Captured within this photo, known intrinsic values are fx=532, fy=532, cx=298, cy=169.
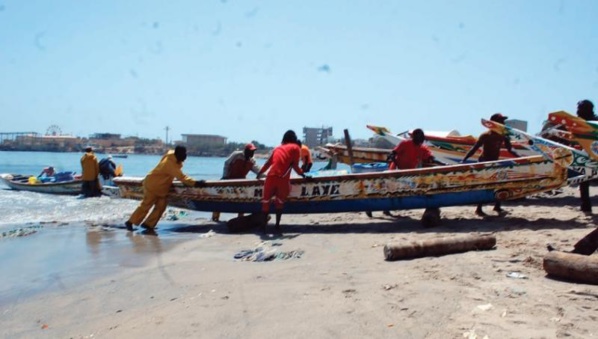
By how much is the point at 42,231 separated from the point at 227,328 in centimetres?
712

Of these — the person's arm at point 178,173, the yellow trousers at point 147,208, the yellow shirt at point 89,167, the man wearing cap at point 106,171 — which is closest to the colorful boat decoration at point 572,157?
the person's arm at point 178,173

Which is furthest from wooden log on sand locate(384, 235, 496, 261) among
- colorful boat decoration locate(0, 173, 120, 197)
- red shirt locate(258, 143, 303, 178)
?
colorful boat decoration locate(0, 173, 120, 197)

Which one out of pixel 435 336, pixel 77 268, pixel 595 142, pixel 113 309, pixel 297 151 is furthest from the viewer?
pixel 297 151

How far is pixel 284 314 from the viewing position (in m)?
3.69

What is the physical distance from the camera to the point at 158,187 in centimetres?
912

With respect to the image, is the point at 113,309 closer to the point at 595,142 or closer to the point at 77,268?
the point at 77,268

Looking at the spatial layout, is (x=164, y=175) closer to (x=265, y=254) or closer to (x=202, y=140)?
(x=265, y=254)

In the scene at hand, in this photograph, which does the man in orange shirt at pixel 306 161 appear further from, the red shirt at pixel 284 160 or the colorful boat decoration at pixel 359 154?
the colorful boat decoration at pixel 359 154

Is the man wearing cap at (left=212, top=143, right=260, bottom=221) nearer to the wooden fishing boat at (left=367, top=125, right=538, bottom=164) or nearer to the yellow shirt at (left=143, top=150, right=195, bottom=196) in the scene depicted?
the yellow shirt at (left=143, top=150, right=195, bottom=196)

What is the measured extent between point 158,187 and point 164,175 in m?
0.23

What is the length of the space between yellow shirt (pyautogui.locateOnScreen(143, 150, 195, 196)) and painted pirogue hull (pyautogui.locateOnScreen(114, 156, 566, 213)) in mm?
488

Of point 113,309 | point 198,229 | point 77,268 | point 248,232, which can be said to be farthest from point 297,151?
point 113,309

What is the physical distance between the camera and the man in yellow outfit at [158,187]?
904 centimetres

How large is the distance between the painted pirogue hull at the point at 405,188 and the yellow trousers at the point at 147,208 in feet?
2.13
